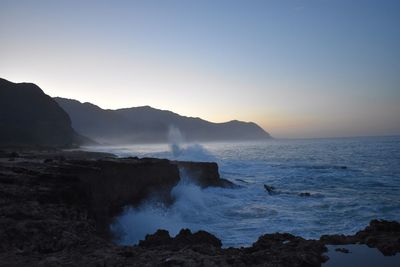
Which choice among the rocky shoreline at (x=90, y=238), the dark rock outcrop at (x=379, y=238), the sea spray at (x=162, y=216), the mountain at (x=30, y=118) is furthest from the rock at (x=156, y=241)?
the mountain at (x=30, y=118)

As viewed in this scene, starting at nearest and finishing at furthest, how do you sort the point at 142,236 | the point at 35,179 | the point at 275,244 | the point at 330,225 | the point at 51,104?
the point at 275,244, the point at 35,179, the point at 142,236, the point at 330,225, the point at 51,104

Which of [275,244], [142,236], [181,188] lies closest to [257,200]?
[181,188]

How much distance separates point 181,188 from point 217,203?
2.45 meters

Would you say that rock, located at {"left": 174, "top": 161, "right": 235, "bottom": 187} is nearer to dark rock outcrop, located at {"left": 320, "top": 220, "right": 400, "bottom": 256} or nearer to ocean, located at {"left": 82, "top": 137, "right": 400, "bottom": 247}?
ocean, located at {"left": 82, "top": 137, "right": 400, "bottom": 247}

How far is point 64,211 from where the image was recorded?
10.2 m

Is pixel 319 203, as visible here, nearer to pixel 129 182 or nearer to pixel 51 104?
pixel 129 182

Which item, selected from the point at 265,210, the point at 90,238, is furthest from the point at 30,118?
the point at 90,238

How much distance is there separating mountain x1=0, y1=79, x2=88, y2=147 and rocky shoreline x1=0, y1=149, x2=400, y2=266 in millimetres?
57737

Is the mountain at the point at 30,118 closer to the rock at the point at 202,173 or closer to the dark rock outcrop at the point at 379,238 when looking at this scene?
the rock at the point at 202,173

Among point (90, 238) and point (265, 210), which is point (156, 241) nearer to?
point (90, 238)

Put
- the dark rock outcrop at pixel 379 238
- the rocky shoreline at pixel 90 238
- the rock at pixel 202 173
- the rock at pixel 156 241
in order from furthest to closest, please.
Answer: the rock at pixel 202 173
the rock at pixel 156 241
the dark rock outcrop at pixel 379 238
the rocky shoreline at pixel 90 238

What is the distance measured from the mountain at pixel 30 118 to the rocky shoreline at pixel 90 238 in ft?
189

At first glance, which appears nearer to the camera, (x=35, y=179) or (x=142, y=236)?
(x=35, y=179)

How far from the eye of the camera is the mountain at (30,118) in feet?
225
